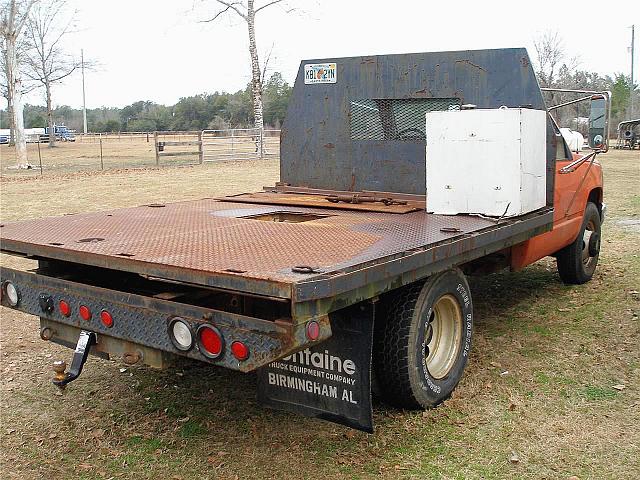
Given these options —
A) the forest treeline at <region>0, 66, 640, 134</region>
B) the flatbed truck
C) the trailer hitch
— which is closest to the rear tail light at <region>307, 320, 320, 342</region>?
the flatbed truck

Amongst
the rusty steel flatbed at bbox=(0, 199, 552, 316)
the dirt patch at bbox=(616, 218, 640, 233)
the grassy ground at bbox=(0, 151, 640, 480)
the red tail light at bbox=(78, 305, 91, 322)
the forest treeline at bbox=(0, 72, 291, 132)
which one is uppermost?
the forest treeline at bbox=(0, 72, 291, 132)

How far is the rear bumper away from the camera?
3.05 m

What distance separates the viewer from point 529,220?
4922mm

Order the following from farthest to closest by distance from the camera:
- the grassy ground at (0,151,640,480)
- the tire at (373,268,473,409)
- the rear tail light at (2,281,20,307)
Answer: the rear tail light at (2,281,20,307), the tire at (373,268,473,409), the grassy ground at (0,151,640,480)

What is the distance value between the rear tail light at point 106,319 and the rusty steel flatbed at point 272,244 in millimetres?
253

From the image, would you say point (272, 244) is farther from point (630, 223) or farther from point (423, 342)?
point (630, 223)

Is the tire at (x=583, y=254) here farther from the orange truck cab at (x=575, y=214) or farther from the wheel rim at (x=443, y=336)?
the wheel rim at (x=443, y=336)

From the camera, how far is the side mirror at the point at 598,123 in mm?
5703

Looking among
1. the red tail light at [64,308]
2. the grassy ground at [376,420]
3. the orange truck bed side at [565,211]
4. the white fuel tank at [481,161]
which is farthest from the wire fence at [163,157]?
the red tail light at [64,308]

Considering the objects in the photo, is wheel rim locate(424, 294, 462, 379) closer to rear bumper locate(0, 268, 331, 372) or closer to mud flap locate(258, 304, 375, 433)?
mud flap locate(258, 304, 375, 433)

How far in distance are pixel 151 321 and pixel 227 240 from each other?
2.25 feet

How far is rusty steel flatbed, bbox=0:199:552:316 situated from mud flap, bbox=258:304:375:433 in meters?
0.35

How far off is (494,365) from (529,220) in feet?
3.35

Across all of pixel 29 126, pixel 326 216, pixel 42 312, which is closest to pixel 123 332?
pixel 42 312
